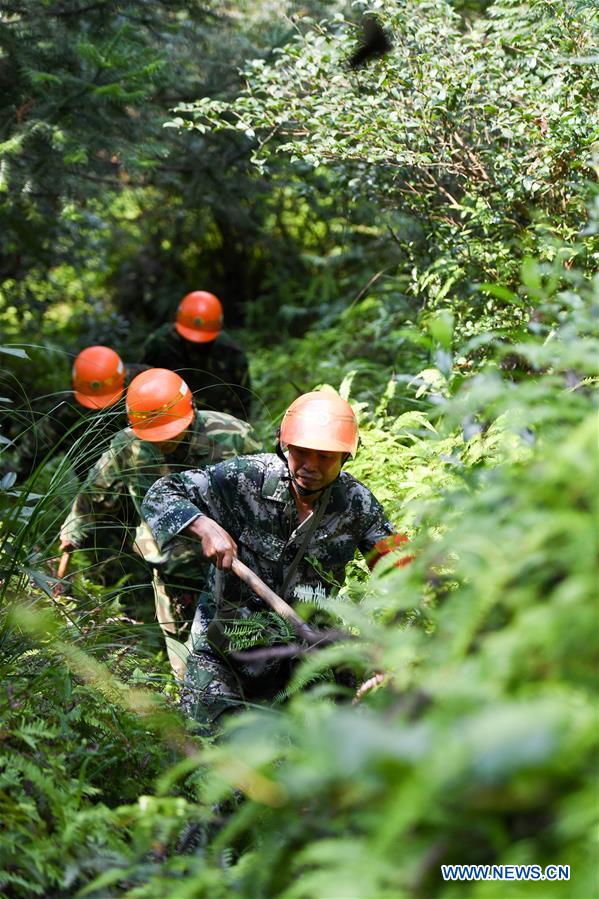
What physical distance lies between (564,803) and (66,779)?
1.79 m

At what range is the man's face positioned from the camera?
3865 mm

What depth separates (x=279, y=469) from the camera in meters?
4.11

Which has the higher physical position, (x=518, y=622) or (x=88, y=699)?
(x=518, y=622)

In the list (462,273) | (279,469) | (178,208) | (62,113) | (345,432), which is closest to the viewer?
(345,432)

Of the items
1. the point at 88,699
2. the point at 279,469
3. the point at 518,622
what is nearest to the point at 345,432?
the point at 279,469

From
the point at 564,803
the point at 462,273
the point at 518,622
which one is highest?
the point at 518,622

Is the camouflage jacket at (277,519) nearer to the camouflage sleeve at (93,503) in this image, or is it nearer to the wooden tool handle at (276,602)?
the wooden tool handle at (276,602)

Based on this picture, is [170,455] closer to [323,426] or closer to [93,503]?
[93,503]

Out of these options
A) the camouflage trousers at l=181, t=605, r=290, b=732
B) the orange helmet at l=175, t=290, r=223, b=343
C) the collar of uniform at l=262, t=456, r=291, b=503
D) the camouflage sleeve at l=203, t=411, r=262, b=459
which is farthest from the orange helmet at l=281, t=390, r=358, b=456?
the orange helmet at l=175, t=290, r=223, b=343

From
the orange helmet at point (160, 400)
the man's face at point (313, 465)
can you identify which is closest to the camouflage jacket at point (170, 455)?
the orange helmet at point (160, 400)

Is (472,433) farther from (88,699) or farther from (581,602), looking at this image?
(581,602)

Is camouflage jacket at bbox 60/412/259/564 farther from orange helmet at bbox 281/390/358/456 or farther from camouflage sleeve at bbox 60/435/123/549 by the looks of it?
orange helmet at bbox 281/390/358/456

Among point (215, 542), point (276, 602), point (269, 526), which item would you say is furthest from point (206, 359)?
point (276, 602)

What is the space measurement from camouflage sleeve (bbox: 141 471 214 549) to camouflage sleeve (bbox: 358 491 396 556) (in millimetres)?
682
